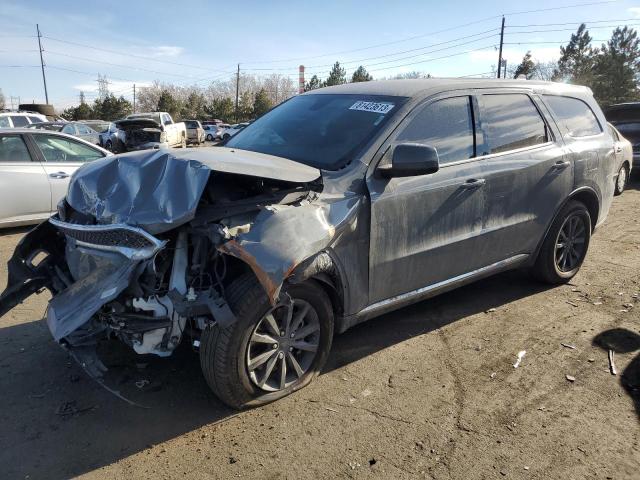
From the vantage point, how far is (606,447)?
279 cm

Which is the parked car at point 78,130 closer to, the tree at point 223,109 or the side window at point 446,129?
the side window at point 446,129

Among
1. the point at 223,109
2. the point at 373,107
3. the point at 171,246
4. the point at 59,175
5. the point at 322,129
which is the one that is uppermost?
the point at 373,107

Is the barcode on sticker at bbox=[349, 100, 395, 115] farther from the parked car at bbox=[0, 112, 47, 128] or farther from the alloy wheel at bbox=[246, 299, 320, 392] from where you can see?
the parked car at bbox=[0, 112, 47, 128]

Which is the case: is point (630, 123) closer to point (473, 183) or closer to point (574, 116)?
point (574, 116)

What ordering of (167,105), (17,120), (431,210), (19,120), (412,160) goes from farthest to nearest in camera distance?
1. (167,105)
2. (19,120)
3. (17,120)
4. (431,210)
5. (412,160)

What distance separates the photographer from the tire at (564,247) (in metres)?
4.82

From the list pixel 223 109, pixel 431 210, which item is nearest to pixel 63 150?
pixel 431 210

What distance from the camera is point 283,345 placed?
3.08 m

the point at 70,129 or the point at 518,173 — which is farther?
the point at 70,129

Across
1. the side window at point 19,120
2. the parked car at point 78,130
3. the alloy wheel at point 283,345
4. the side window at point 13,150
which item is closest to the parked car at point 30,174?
the side window at point 13,150

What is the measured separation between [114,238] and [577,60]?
5878 centimetres

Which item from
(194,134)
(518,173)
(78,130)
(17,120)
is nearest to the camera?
(518,173)

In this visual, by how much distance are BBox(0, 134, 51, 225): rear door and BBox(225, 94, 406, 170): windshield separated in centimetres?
394

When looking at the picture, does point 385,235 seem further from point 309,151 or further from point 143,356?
point 143,356
